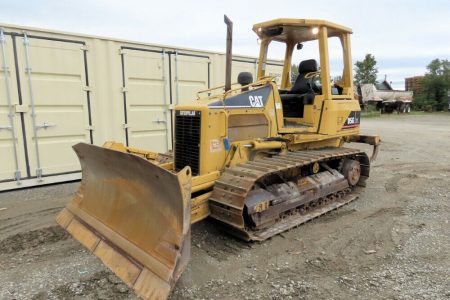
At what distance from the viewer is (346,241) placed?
13.5 ft

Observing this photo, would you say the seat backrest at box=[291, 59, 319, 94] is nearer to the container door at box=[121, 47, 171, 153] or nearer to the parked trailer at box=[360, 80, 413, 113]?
the container door at box=[121, 47, 171, 153]

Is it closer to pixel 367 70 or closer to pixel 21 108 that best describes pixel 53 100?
pixel 21 108

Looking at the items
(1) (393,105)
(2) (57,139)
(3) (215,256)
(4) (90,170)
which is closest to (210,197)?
(3) (215,256)

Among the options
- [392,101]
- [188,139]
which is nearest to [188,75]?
[188,139]

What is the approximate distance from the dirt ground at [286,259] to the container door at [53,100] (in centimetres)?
108

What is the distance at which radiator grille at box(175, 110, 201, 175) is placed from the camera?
4164mm

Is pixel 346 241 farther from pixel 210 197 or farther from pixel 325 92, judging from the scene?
pixel 325 92

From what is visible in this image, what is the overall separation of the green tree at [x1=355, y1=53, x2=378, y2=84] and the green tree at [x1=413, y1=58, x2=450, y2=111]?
15.6ft

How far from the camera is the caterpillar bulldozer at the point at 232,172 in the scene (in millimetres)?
3057

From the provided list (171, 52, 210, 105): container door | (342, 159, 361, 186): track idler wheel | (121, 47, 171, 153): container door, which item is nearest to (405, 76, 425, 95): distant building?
(171, 52, 210, 105): container door

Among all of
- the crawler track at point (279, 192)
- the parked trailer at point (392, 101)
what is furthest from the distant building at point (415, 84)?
the crawler track at point (279, 192)

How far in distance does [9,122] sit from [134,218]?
3.82 m

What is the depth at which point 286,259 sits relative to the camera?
144 inches

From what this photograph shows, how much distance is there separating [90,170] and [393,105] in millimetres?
31181
